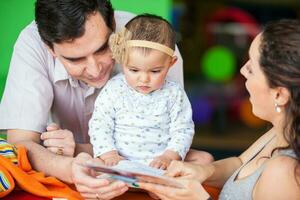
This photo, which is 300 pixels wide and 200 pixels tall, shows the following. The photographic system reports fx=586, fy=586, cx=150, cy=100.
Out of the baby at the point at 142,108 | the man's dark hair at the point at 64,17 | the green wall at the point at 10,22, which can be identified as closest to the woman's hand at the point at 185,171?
Answer: the baby at the point at 142,108

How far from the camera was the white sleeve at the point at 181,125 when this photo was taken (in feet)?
6.83

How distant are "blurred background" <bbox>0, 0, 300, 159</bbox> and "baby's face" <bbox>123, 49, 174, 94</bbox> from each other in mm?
3828

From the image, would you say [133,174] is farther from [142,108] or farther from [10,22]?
[10,22]

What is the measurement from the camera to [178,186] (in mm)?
1760

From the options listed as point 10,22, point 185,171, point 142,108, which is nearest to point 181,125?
point 142,108

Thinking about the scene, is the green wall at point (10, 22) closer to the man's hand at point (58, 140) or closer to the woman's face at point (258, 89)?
the man's hand at point (58, 140)

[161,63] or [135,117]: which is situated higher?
[161,63]

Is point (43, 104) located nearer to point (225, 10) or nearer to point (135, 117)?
point (135, 117)

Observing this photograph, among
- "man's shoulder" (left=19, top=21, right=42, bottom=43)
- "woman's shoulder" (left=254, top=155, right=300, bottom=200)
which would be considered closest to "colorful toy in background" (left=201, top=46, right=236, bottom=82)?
"man's shoulder" (left=19, top=21, right=42, bottom=43)

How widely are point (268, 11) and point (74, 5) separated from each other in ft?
15.4

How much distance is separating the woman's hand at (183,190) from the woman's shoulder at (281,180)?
0.61 feet

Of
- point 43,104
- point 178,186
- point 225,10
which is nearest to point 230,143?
point 225,10

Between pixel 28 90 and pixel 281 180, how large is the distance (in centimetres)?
112

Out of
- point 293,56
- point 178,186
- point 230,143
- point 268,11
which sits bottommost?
point 230,143
